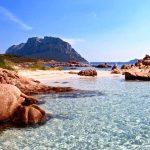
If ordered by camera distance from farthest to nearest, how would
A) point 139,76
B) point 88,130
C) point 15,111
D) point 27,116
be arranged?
point 139,76, point 15,111, point 27,116, point 88,130

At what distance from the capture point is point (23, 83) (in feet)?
114

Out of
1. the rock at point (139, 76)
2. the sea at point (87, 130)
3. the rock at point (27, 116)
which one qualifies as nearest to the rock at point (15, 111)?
the rock at point (27, 116)

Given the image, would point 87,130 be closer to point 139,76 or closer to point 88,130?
point 88,130

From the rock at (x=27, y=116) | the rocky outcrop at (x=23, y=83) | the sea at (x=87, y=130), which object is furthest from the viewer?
the rocky outcrop at (x=23, y=83)

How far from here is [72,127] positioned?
62.2 feet

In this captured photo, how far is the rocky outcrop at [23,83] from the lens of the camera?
105ft

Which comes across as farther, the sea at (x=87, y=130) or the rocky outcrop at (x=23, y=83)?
the rocky outcrop at (x=23, y=83)

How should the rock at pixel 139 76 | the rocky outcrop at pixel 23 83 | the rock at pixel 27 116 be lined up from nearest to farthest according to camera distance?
the rock at pixel 27 116 < the rocky outcrop at pixel 23 83 < the rock at pixel 139 76

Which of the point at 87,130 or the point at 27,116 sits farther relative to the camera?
the point at 27,116

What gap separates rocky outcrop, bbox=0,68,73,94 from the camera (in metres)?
32.0

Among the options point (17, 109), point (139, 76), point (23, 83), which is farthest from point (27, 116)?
point (139, 76)

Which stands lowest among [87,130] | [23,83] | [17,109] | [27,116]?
[87,130]

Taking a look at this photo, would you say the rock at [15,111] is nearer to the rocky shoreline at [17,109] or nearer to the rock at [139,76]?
the rocky shoreline at [17,109]

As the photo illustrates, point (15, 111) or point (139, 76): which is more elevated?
point (139, 76)
